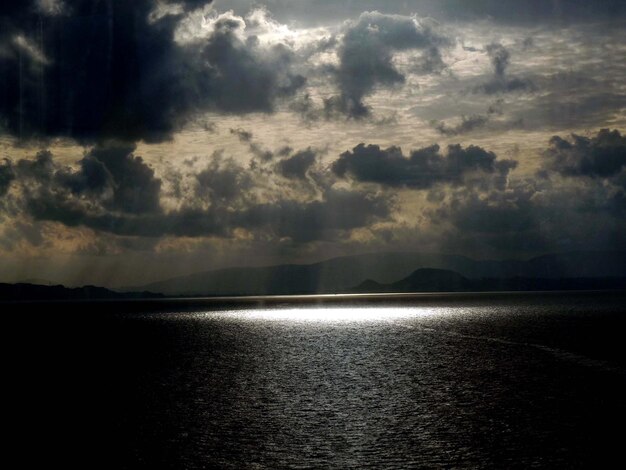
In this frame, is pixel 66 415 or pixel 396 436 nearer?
pixel 396 436

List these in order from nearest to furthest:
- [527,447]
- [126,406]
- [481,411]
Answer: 1. [527,447]
2. [481,411]
3. [126,406]

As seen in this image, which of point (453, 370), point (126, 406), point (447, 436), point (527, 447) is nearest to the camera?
point (527, 447)

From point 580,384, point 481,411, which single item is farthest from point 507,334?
point 481,411

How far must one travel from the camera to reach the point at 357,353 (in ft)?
311

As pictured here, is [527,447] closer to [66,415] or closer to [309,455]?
[309,455]

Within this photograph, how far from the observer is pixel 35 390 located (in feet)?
186

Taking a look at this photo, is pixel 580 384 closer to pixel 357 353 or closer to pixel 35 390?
pixel 357 353

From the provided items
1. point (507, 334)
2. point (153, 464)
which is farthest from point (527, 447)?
point (507, 334)

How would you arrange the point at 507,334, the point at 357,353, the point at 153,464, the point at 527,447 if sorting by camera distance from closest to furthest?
the point at 153,464 < the point at 527,447 < the point at 357,353 < the point at 507,334

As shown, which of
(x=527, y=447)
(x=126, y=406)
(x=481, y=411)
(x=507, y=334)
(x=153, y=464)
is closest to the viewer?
(x=153, y=464)

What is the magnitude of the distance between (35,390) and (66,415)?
570 inches

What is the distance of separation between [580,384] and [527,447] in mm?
27208

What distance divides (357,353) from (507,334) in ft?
167

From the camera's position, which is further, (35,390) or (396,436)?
(35,390)
